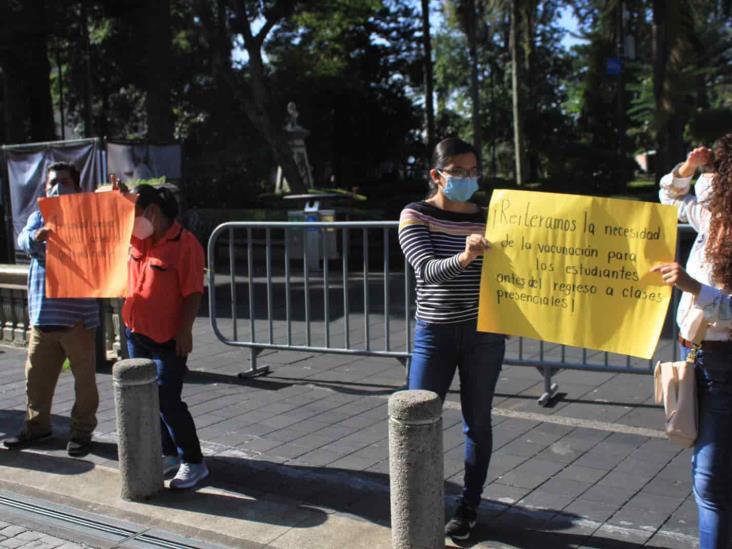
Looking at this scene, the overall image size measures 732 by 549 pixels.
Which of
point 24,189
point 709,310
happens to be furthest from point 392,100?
point 709,310

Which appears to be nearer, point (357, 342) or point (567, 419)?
point (567, 419)

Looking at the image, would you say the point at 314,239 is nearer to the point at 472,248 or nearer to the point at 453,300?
the point at 453,300

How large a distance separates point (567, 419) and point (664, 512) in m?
1.70

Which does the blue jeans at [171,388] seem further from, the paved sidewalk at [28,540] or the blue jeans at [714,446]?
the blue jeans at [714,446]

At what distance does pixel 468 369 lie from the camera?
3936mm

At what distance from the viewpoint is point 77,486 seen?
4.96 meters

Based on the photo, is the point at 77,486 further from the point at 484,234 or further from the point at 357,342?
the point at 357,342

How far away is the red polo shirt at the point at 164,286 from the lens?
15.2 ft

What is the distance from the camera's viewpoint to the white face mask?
4.70 m

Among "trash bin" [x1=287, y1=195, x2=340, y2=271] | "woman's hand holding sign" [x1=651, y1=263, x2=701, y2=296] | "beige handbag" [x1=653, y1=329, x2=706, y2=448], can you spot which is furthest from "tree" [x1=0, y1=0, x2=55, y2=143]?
"beige handbag" [x1=653, y1=329, x2=706, y2=448]

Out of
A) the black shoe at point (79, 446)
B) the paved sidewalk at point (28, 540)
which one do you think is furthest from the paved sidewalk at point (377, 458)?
the paved sidewalk at point (28, 540)

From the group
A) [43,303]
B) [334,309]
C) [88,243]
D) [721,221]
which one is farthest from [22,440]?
[334,309]

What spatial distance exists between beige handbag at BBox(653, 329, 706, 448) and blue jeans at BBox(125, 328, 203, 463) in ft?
8.76

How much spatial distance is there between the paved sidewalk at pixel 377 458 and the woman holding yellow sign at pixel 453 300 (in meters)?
0.60
